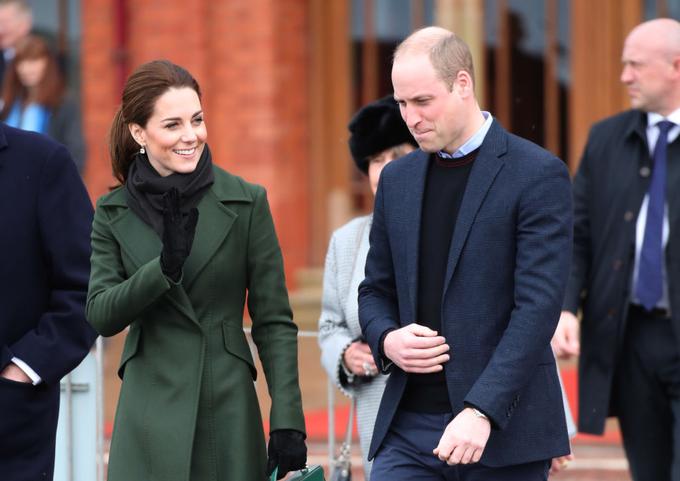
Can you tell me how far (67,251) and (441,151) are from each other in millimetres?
1168

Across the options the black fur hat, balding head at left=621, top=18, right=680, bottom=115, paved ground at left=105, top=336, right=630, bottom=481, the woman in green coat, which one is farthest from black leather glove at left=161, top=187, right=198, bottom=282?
paved ground at left=105, top=336, right=630, bottom=481

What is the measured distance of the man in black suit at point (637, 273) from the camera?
201 inches

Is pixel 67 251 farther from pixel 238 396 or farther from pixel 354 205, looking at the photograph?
pixel 354 205

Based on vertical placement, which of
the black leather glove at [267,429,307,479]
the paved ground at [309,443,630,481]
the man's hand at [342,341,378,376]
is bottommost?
the paved ground at [309,443,630,481]

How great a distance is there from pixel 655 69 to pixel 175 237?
238 cm

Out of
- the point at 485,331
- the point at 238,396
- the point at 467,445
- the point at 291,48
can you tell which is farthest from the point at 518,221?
the point at 291,48

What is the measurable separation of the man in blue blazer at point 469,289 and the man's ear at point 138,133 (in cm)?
83

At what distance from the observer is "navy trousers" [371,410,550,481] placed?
11.9 ft

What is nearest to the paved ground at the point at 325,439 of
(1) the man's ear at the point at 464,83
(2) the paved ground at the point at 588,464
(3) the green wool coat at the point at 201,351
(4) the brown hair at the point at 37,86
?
(2) the paved ground at the point at 588,464

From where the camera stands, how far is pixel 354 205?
1033 cm

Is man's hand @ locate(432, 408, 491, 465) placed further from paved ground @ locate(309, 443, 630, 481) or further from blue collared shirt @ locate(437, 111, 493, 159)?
paved ground @ locate(309, 443, 630, 481)

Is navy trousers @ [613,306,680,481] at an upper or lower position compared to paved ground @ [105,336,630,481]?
upper

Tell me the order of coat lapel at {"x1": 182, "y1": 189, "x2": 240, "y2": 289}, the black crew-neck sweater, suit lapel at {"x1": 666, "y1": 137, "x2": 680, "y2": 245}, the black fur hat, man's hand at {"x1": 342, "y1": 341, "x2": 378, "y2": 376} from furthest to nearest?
suit lapel at {"x1": 666, "y1": 137, "x2": 680, "y2": 245} < the black fur hat < man's hand at {"x1": 342, "y1": 341, "x2": 378, "y2": 376} < coat lapel at {"x1": 182, "y1": 189, "x2": 240, "y2": 289} < the black crew-neck sweater

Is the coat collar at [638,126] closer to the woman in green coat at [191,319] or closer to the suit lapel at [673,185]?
the suit lapel at [673,185]
